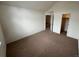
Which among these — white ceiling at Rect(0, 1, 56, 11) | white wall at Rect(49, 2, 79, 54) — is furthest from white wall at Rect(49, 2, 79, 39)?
white ceiling at Rect(0, 1, 56, 11)

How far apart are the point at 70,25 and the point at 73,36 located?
242mm

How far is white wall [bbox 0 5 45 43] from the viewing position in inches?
88.4

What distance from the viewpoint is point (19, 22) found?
232 centimetres

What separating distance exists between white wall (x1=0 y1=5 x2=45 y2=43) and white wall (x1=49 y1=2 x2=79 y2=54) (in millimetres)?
298

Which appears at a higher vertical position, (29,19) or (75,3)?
(75,3)

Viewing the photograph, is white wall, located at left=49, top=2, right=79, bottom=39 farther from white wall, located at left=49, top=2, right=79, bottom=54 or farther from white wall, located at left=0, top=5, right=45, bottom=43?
white wall, located at left=0, top=5, right=45, bottom=43

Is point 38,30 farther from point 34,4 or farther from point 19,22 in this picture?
point 34,4

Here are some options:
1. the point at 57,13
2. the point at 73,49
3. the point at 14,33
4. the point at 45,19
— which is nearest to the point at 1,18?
the point at 14,33

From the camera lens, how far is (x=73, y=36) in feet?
7.28

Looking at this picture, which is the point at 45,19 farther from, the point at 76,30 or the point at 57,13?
the point at 76,30

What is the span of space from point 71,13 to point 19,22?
1121 millimetres

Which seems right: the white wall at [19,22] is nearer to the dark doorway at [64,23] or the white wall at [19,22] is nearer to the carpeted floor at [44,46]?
the carpeted floor at [44,46]

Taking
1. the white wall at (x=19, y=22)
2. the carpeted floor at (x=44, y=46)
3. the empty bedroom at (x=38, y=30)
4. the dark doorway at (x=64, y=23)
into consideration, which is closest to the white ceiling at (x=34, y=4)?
the empty bedroom at (x=38, y=30)

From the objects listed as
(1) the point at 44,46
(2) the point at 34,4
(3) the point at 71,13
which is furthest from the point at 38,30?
(3) the point at 71,13
